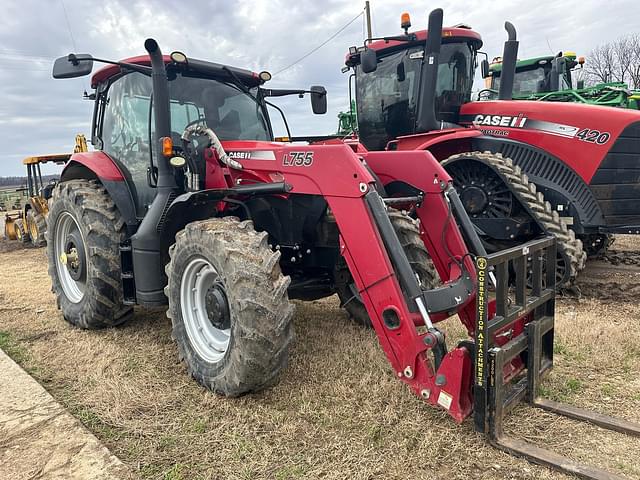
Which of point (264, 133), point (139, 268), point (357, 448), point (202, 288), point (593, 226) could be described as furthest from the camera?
point (593, 226)

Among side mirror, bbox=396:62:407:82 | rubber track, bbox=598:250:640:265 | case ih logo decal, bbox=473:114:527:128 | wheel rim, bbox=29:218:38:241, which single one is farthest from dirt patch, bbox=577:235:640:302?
wheel rim, bbox=29:218:38:241

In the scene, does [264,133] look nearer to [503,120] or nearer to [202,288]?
[202,288]

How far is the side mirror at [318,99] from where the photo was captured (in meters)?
5.34

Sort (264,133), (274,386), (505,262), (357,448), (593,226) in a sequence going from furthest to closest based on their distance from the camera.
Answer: (593,226)
(264,133)
(274,386)
(505,262)
(357,448)

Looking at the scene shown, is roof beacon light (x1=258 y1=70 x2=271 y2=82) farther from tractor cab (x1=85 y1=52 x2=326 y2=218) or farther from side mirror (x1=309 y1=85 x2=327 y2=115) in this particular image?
side mirror (x1=309 y1=85 x2=327 y2=115)

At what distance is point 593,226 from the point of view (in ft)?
17.0

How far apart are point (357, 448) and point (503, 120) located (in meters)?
4.42

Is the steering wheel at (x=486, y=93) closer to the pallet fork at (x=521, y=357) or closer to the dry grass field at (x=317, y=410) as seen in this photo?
the dry grass field at (x=317, y=410)

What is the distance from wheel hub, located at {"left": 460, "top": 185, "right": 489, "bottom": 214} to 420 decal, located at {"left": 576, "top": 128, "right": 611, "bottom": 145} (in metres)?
1.11

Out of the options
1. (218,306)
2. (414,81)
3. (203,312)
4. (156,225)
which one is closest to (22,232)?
(156,225)

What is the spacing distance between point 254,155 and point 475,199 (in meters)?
2.83

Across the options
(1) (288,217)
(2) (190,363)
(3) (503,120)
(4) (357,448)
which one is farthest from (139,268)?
(3) (503,120)

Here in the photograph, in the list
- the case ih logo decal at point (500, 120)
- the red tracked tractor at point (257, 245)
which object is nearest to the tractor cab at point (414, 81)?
the case ih logo decal at point (500, 120)

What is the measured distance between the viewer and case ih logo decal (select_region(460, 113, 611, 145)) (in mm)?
5094
